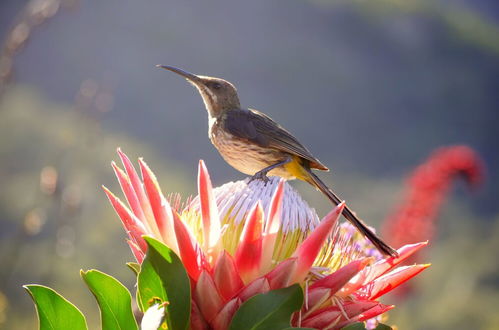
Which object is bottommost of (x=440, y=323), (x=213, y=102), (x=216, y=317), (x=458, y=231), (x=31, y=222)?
(x=440, y=323)

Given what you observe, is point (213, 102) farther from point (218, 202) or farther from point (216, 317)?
point (216, 317)

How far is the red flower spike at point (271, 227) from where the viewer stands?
3.52 feet

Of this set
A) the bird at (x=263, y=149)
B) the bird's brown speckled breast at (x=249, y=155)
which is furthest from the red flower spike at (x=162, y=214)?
the bird's brown speckled breast at (x=249, y=155)

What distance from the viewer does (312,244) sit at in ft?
3.49

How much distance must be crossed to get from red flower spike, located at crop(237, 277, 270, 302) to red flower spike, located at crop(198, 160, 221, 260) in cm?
9

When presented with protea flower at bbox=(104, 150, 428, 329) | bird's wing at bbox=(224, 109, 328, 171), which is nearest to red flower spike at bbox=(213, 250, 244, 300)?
protea flower at bbox=(104, 150, 428, 329)

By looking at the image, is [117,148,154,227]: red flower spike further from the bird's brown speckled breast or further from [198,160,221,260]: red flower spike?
the bird's brown speckled breast

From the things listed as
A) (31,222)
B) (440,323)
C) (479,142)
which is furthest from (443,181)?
(479,142)

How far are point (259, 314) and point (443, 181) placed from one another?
7.07 ft

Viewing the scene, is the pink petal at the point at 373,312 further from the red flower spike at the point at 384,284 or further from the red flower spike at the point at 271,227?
the red flower spike at the point at 271,227

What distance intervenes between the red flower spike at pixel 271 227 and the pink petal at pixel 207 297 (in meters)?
0.09

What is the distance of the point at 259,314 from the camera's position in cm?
99

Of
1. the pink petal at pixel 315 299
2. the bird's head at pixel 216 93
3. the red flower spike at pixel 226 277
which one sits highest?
the bird's head at pixel 216 93

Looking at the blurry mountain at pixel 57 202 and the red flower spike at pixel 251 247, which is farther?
the blurry mountain at pixel 57 202
